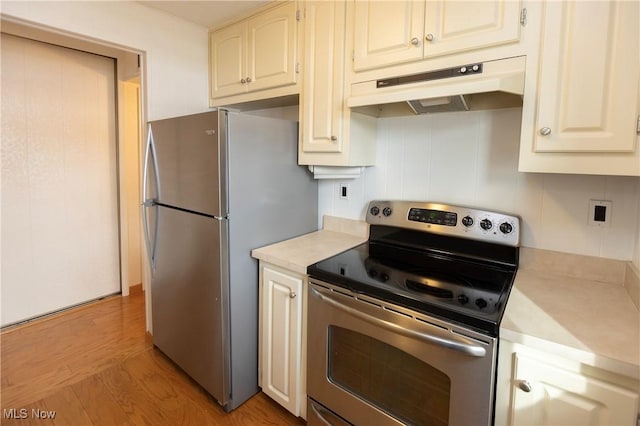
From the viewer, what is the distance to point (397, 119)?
1.86 meters

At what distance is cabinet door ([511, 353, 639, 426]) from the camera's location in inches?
34.8

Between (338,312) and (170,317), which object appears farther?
(170,317)

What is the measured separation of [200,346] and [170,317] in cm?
37

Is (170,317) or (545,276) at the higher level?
(545,276)

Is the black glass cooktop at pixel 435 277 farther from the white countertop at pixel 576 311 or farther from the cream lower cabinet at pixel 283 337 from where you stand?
the cream lower cabinet at pixel 283 337

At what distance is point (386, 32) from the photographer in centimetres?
151

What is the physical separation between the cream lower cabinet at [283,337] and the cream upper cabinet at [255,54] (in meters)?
1.10

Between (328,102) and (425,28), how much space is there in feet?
1.83

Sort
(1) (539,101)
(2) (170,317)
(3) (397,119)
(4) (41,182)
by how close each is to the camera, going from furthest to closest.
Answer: (4) (41,182)
(2) (170,317)
(3) (397,119)
(1) (539,101)

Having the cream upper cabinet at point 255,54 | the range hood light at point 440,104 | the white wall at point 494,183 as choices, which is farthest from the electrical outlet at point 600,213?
the cream upper cabinet at point 255,54

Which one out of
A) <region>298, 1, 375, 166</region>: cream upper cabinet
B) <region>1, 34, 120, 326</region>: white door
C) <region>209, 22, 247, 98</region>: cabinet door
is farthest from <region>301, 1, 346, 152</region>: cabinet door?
<region>1, 34, 120, 326</region>: white door

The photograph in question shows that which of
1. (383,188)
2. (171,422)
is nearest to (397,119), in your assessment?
(383,188)

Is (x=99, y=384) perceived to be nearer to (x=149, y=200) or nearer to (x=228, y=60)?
(x=149, y=200)

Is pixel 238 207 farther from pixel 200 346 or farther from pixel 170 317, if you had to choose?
pixel 170 317
